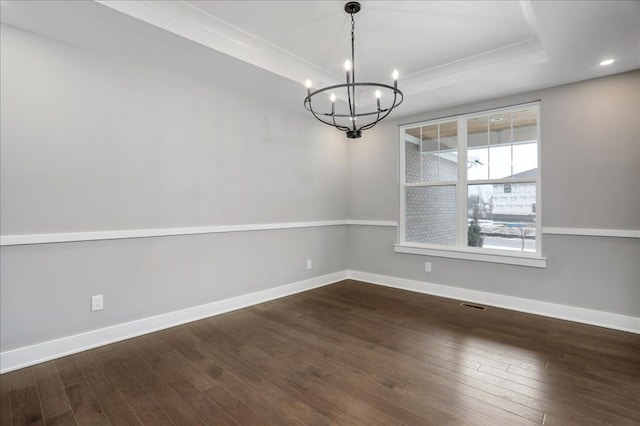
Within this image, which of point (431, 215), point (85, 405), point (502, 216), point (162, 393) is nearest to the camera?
point (85, 405)

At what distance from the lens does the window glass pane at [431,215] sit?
4.27 metres

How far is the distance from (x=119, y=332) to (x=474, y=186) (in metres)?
4.24

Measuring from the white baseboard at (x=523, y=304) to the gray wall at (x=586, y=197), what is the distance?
0.06 meters

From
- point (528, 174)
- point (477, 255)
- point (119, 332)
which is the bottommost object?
point (119, 332)

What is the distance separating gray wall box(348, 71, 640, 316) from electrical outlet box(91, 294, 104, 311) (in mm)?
3992

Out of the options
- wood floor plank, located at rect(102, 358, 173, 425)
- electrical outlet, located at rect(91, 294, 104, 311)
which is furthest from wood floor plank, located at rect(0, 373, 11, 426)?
electrical outlet, located at rect(91, 294, 104, 311)

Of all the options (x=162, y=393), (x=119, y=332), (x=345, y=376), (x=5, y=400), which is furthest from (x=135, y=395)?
(x=345, y=376)

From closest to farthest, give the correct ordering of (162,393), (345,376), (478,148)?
(162,393)
(345,376)
(478,148)

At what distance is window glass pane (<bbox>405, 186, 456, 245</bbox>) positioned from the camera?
4.27 m

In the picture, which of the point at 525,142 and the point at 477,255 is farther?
the point at 477,255

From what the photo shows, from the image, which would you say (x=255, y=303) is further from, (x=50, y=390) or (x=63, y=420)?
(x=63, y=420)

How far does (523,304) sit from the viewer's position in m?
3.60

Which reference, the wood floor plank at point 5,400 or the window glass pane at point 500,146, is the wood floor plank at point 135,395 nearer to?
the wood floor plank at point 5,400

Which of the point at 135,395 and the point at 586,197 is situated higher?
the point at 586,197
